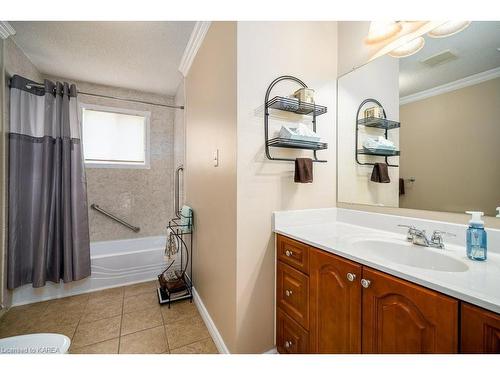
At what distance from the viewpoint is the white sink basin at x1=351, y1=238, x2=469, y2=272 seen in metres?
0.90

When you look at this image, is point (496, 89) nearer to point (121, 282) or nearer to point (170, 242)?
point (170, 242)

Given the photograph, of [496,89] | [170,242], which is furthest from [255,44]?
[170,242]

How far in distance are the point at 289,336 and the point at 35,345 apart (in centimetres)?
129

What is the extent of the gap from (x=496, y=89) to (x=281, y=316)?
5.17 ft

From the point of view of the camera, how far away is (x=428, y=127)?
3.76 ft

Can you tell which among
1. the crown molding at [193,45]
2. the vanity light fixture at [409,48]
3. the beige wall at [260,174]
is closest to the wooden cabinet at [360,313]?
the beige wall at [260,174]

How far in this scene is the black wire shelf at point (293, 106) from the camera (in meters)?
1.25

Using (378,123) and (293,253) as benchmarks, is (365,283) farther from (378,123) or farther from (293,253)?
(378,123)

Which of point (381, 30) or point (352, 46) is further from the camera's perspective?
point (352, 46)

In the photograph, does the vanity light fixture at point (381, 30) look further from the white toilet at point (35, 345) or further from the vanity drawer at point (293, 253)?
the white toilet at point (35, 345)

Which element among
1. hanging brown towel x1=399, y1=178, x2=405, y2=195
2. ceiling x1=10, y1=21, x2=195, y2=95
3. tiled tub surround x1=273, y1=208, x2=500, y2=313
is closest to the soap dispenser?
tiled tub surround x1=273, y1=208, x2=500, y2=313

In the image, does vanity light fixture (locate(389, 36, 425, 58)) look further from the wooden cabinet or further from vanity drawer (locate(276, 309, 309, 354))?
vanity drawer (locate(276, 309, 309, 354))

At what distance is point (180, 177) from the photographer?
290 cm

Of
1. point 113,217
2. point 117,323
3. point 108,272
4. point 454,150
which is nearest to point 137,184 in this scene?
point 113,217
